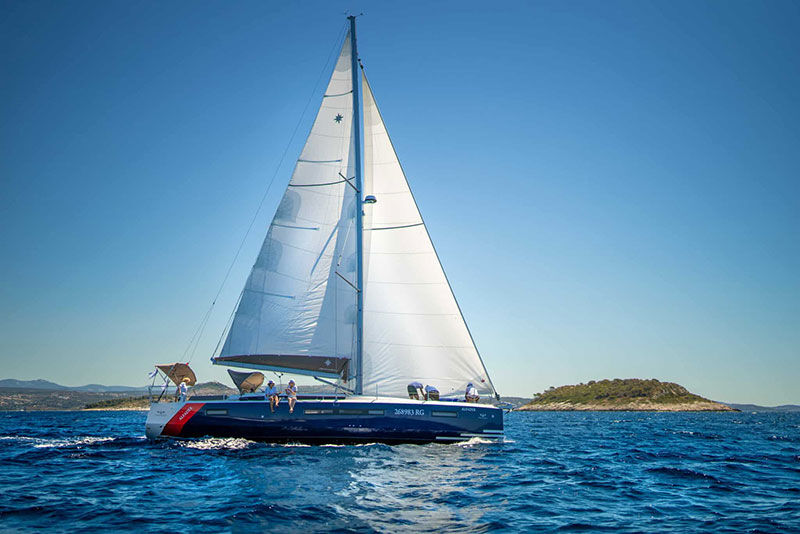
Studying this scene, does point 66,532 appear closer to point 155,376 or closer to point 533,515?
point 533,515

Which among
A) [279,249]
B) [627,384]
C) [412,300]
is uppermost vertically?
[279,249]

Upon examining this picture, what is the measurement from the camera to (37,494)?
1138cm

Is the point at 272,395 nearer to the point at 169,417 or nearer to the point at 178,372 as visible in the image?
the point at 169,417

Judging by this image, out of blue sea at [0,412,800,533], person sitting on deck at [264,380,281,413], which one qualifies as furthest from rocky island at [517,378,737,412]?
person sitting on deck at [264,380,281,413]

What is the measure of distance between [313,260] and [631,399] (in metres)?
127

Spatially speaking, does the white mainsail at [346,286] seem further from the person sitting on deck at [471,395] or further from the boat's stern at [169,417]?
the boat's stern at [169,417]

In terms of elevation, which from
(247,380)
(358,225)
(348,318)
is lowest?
(247,380)

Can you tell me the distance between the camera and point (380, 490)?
11625 millimetres

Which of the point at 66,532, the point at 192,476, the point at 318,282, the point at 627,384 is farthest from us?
the point at 627,384

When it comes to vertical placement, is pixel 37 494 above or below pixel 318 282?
below

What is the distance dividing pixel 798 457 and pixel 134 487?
2669 cm

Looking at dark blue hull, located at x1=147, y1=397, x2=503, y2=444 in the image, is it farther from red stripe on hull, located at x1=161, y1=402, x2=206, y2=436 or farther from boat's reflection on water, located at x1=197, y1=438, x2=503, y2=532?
boat's reflection on water, located at x1=197, y1=438, x2=503, y2=532

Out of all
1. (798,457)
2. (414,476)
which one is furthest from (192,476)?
(798,457)

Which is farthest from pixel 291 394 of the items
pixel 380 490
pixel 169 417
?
pixel 380 490
